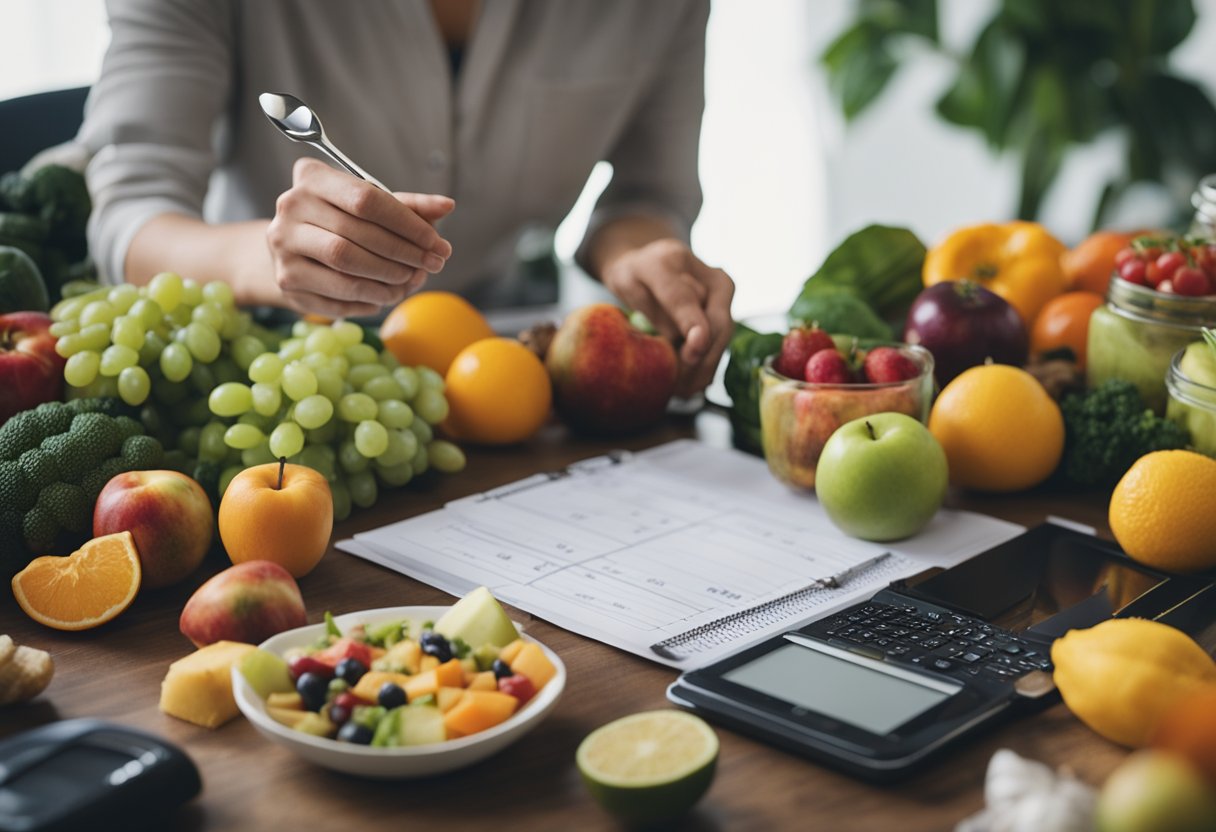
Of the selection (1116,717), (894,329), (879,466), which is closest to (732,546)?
(879,466)

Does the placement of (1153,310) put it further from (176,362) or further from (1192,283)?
(176,362)

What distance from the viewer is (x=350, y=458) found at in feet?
3.77

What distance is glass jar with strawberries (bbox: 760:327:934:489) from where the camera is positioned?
3.80 feet

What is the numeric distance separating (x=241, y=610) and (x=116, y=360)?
1.25 feet

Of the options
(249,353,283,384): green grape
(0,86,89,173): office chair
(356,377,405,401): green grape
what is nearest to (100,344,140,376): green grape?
(249,353,283,384): green grape

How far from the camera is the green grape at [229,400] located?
3.61ft

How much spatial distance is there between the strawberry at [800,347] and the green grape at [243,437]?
0.52 metres

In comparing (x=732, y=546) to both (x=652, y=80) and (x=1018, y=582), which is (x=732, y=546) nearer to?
(x=1018, y=582)

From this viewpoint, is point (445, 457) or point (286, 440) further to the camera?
point (445, 457)

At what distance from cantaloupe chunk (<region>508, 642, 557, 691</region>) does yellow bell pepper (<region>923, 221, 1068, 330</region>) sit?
90cm

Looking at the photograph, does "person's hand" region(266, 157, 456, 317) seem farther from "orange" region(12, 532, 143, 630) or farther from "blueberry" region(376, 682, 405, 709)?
"blueberry" region(376, 682, 405, 709)

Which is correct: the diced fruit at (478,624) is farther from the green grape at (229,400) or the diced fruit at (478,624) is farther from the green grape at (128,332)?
the green grape at (128,332)

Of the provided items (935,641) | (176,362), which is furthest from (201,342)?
(935,641)

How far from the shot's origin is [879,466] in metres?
1.05
